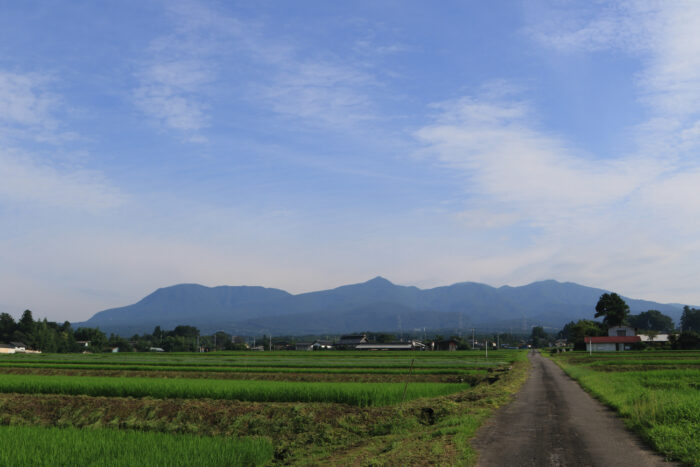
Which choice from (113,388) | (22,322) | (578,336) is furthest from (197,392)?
(22,322)

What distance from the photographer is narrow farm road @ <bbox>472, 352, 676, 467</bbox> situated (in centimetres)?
1359

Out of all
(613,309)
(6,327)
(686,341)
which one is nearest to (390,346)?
(613,309)

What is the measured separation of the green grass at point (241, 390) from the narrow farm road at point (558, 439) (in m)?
7.23

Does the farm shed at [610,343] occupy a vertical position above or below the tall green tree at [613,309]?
below

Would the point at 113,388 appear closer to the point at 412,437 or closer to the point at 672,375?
the point at 412,437

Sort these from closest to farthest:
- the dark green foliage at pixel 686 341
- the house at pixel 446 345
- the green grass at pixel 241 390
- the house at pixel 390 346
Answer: the green grass at pixel 241 390 < the dark green foliage at pixel 686 341 < the house at pixel 446 345 < the house at pixel 390 346

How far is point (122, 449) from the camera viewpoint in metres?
16.4

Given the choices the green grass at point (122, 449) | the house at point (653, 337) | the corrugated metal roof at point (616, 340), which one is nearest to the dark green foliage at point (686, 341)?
the corrugated metal roof at point (616, 340)

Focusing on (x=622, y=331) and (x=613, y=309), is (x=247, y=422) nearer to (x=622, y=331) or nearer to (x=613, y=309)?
(x=622, y=331)

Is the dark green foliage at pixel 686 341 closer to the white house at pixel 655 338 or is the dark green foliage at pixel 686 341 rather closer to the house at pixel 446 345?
the white house at pixel 655 338

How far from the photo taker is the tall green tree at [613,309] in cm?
15300

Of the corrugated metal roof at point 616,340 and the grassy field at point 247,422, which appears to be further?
the corrugated metal roof at point 616,340

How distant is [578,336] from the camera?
147 meters

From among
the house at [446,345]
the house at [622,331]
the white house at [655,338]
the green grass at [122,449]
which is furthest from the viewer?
the house at [446,345]
